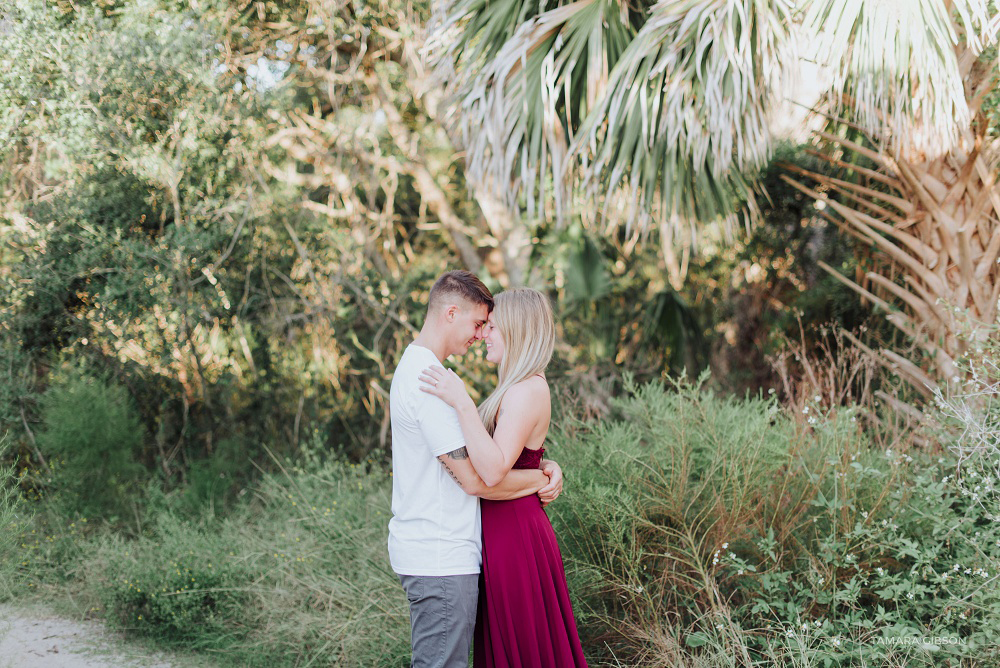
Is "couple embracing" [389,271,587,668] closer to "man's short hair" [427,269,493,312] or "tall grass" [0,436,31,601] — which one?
"man's short hair" [427,269,493,312]

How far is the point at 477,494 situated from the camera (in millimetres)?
2641

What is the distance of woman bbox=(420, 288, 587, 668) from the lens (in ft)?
8.98

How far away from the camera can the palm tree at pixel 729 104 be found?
15.0ft

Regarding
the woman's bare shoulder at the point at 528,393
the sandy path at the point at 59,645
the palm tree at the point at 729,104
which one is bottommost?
the sandy path at the point at 59,645

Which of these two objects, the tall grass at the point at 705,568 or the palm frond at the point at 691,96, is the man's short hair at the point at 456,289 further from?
the palm frond at the point at 691,96

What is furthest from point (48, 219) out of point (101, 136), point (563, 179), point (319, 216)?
point (563, 179)

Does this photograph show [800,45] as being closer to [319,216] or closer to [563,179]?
[563,179]

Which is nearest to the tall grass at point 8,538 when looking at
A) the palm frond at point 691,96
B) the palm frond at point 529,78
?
the palm frond at point 529,78

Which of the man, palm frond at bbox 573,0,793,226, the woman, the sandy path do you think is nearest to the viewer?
the man

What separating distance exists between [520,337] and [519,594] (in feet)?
3.03

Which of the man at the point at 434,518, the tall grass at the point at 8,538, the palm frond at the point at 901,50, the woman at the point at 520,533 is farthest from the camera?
the palm frond at the point at 901,50

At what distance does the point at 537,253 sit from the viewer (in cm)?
862

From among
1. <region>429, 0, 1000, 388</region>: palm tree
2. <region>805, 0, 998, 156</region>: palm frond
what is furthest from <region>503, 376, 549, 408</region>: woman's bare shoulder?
<region>805, 0, 998, 156</region>: palm frond

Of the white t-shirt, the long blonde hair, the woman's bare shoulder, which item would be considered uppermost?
the long blonde hair
